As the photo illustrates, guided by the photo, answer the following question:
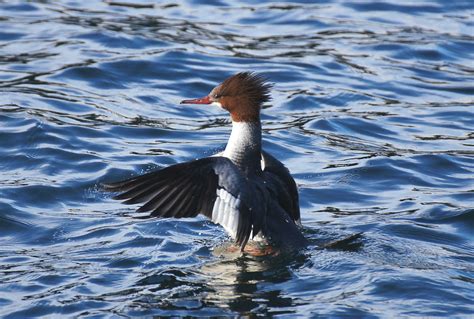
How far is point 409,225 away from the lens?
315 inches

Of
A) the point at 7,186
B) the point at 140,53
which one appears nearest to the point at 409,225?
the point at 7,186

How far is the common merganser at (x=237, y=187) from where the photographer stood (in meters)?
6.84

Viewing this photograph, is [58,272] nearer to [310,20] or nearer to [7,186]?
[7,186]

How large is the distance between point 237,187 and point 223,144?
114 inches

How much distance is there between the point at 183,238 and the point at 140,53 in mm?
4796

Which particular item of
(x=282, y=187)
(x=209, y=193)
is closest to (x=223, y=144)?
(x=282, y=187)

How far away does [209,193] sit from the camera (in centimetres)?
696

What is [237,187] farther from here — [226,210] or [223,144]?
[223,144]

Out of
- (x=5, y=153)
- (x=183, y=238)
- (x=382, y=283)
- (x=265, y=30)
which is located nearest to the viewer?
(x=382, y=283)

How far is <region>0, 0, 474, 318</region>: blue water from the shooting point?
6652 millimetres

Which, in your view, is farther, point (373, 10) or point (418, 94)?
point (373, 10)

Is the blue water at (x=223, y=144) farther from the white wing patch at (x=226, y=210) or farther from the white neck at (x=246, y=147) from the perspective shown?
the white neck at (x=246, y=147)

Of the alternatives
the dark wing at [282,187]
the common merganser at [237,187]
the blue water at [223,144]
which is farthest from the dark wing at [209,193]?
the dark wing at [282,187]

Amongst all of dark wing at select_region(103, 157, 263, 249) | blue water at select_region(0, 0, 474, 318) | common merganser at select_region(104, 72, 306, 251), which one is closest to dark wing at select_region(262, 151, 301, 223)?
common merganser at select_region(104, 72, 306, 251)
